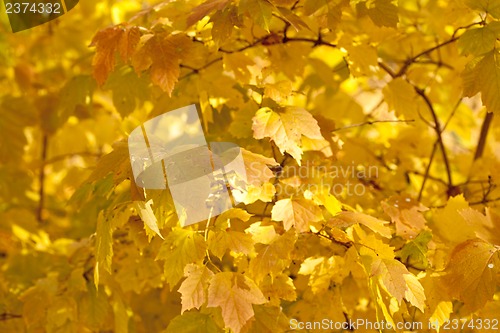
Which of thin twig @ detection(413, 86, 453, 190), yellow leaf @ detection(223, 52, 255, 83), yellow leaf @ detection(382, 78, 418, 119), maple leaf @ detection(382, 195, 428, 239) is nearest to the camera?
maple leaf @ detection(382, 195, 428, 239)

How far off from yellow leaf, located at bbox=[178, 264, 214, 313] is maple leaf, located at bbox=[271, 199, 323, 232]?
0.18 meters

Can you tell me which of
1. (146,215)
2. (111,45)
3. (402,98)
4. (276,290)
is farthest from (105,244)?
(402,98)

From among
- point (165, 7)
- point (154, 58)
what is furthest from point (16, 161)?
point (154, 58)

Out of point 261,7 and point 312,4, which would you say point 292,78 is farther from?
point 261,7

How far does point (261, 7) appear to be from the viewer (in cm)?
123

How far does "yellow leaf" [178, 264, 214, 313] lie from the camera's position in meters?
1.09

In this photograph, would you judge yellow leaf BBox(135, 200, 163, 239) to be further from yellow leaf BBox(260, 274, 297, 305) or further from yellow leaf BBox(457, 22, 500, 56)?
yellow leaf BBox(457, 22, 500, 56)

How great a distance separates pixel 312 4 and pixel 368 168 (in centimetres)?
62

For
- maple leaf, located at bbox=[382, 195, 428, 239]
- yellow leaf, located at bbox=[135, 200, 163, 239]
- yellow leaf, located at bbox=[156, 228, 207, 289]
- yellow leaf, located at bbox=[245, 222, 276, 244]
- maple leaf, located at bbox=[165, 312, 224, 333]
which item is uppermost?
yellow leaf, located at bbox=[135, 200, 163, 239]

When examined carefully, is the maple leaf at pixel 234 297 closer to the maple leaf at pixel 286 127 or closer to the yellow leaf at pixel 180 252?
the yellow leaf at pixel 180 252

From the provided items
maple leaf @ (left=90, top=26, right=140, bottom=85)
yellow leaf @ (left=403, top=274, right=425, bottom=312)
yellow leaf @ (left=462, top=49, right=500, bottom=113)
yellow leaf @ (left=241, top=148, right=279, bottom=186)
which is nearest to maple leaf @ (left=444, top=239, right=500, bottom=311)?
yellow leaf @ (left=403, top=274, right=425, bottom=312)

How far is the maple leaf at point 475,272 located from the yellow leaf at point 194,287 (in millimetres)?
501

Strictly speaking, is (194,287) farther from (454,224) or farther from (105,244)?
(454,224)

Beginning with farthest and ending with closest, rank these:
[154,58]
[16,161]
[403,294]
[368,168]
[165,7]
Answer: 1. [16,161]
2. [368,168]
3. [165,7]
4. [154,58]
5. [403,294]
